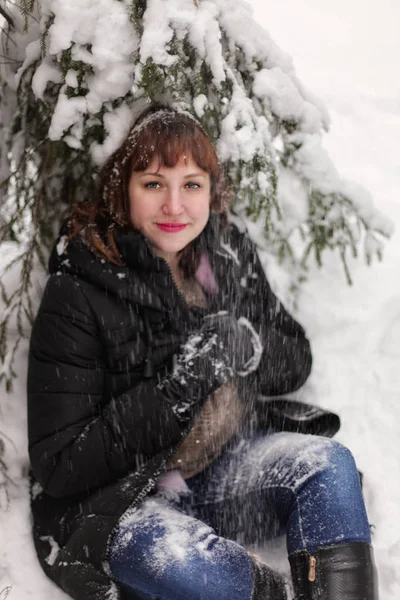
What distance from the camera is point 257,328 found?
2955 millimetres

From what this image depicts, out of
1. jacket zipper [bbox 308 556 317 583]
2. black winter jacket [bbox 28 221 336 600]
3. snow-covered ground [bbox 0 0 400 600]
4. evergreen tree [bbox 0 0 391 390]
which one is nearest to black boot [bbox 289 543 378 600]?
jacket zipper [bbox 308 556 317 583]

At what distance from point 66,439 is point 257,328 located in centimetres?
103

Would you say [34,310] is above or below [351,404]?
above

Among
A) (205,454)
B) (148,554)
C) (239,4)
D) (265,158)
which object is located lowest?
(148,554)

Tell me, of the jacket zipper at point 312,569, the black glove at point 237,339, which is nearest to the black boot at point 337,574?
the jacket zipper at point 312,569

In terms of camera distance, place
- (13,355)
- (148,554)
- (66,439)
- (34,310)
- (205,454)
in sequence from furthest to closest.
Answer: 1. (34,310)
2. (13,355)
3. (205,454)
4. (66,439)
5. (148,554)

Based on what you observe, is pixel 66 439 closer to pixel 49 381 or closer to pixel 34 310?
pixel 49 381

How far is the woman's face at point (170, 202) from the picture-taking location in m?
2.60

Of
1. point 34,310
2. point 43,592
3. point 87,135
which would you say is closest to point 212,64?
point 87,135

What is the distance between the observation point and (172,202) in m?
2.60

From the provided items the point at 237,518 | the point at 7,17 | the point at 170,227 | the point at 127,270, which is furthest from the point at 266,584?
the point at 7,17

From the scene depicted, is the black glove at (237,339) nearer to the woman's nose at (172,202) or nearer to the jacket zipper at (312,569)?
the woman's nose at (172,202)

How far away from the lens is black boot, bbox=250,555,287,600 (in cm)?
230

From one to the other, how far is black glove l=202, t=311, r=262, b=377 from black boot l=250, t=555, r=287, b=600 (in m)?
0.77
